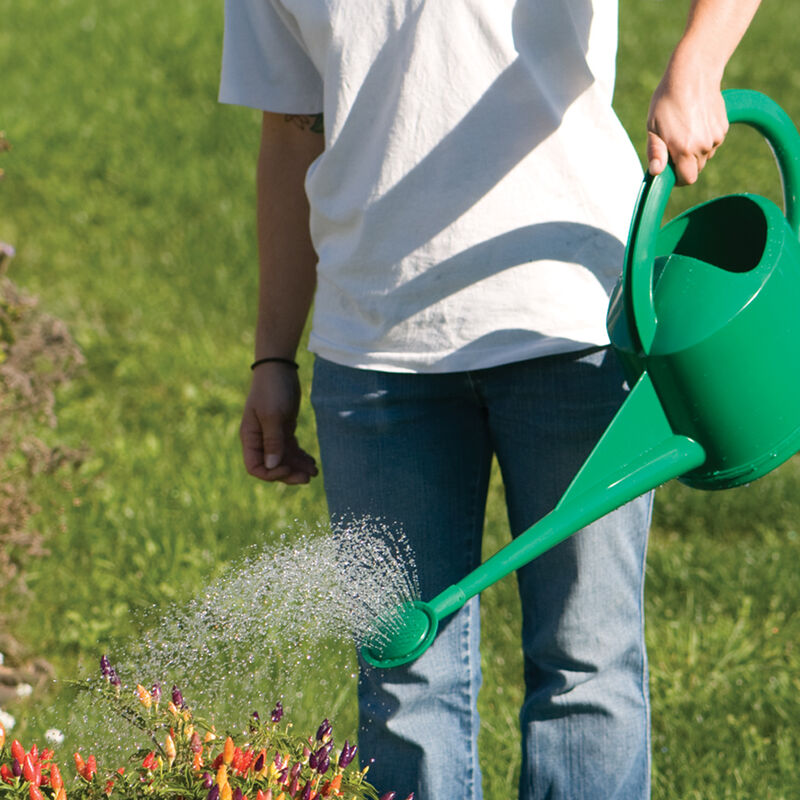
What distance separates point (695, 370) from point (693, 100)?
306 millimetres

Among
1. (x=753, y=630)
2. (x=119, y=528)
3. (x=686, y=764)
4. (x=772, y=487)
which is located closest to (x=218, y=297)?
(x=119, y=528)

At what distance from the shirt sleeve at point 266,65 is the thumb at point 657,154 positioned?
2.12 feet

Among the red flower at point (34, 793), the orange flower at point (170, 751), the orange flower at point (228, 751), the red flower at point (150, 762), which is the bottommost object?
the red flower at point (34, 793)

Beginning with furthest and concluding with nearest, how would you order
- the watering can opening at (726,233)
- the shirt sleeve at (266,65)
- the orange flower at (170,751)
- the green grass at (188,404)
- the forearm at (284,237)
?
the green grass at (188,404) < the forearm at (284,237) < the shirt sleeve at (266,65) < the watering can opening at (726,233) < the orange flower at (170,751)

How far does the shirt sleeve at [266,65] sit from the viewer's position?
1.71 meters

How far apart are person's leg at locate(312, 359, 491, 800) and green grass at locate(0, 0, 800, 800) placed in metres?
0.24

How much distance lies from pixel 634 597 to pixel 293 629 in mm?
514

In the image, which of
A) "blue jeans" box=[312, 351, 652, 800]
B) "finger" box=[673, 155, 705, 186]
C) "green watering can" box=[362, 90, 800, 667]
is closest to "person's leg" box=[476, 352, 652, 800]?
"blue jeans" box=[312, 351, 652, 800]

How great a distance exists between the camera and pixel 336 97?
62.2 inches

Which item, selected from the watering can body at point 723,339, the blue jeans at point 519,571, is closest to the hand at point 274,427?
the blue jeans at point 519,571

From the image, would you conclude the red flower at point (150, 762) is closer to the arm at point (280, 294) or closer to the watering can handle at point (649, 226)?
the arm at point (280, 294)

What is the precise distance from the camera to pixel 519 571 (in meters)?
1.68

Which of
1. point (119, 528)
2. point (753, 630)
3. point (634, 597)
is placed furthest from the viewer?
point (119, 528)

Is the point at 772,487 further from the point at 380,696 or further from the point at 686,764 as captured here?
the point at 380,696
